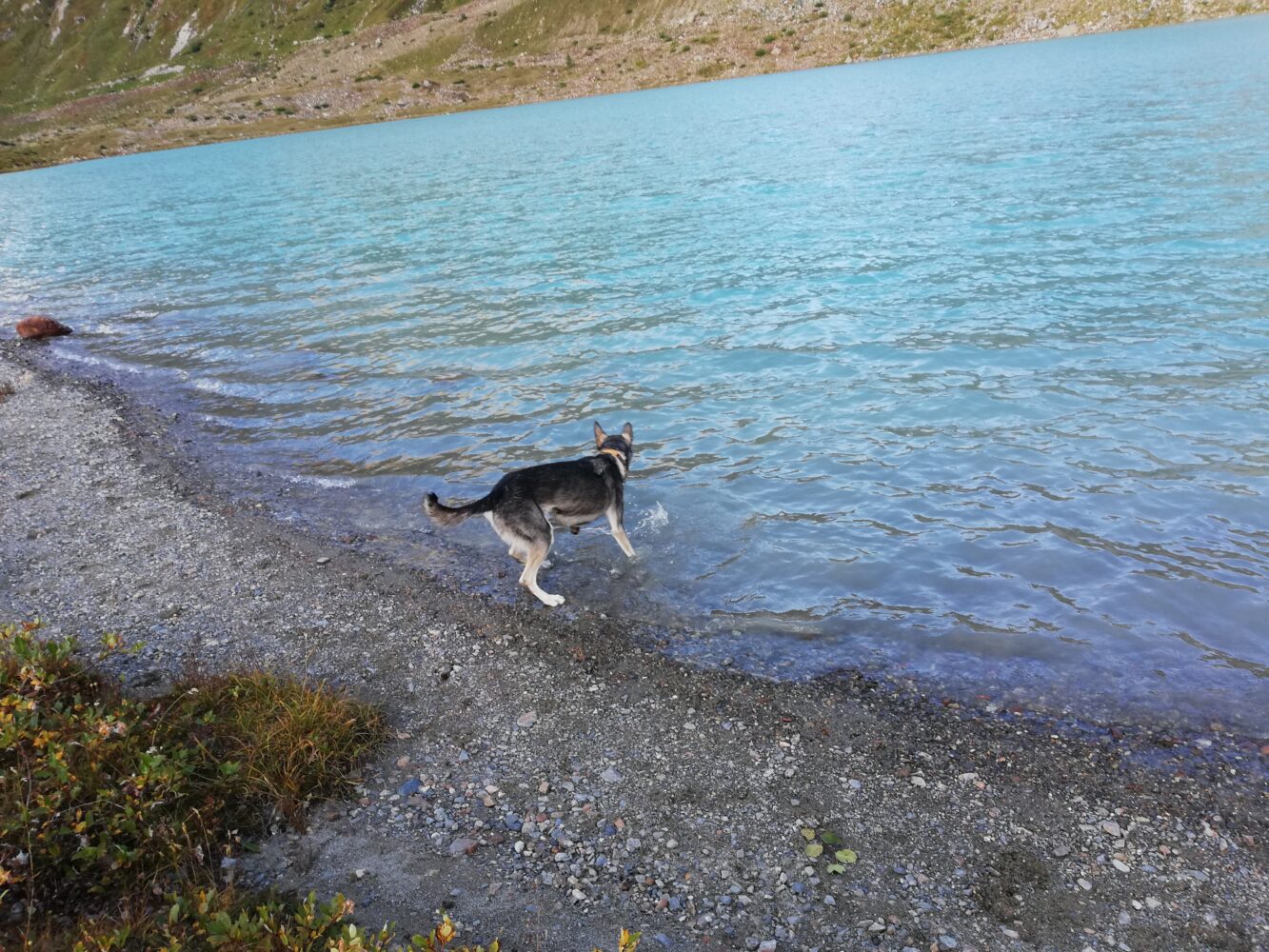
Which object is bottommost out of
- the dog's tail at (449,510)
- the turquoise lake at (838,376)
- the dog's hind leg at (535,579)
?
the turquoise lake at (838,376)

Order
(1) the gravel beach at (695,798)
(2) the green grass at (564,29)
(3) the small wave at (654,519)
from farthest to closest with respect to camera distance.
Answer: (2) the green grass at (564,29), (3) the small wave at (654,519), (1) the gravel beach at (695,798)

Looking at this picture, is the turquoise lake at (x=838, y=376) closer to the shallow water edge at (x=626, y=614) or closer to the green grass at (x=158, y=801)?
the shallow water edge at (x=626, y=614)

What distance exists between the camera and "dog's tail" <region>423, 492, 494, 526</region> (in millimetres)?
9695

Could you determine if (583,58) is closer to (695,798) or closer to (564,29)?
(564,29)

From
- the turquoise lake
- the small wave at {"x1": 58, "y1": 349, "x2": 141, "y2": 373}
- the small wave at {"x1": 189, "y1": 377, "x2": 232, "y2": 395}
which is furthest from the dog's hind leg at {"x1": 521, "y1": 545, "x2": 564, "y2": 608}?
the small wave at {"x1": 58, "y1": 349, "x2": 141, "y2": 373}

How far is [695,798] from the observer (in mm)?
7398

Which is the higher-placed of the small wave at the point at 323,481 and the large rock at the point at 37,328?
the large rock at the point at 37,328

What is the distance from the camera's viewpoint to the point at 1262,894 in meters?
6.04

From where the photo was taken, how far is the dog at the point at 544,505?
10578 millimetres

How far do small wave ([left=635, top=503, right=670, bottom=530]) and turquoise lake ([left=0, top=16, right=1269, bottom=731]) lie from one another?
0.40 m

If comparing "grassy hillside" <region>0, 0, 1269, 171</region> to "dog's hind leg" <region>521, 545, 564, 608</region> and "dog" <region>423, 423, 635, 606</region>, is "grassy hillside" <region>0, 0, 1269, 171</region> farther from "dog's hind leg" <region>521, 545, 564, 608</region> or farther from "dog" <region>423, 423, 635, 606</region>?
"dog's hind leg" <region>521, 545, 564, 608</region>

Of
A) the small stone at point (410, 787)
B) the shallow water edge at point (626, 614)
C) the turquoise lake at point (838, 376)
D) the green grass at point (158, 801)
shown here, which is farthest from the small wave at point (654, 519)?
the small stone at point (410, 787)

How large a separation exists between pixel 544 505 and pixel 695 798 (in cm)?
475

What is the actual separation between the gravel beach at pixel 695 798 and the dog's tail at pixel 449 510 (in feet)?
5.07
